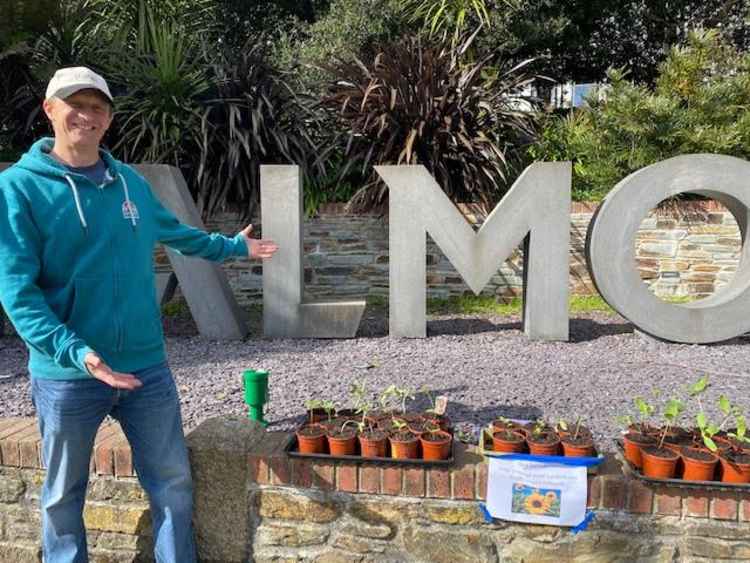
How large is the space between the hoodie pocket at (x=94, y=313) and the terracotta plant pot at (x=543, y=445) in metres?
1.36

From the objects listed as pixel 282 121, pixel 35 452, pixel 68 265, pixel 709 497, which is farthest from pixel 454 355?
pixel 282 121

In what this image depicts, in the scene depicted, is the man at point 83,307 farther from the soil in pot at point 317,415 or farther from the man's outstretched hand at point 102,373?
the soil in pot at point 317,415

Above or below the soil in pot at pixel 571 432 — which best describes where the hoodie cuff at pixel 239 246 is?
above

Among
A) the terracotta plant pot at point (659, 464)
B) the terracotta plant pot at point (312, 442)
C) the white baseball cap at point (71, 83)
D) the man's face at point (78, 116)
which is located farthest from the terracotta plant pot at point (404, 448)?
the white baseball cap at point (71, 83)

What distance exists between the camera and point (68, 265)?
67.7 inches

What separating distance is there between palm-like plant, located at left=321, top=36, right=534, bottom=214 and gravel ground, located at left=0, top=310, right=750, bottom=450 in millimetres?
1973

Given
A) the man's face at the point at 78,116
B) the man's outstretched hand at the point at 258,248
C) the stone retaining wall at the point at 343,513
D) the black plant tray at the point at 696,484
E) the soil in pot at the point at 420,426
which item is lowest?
the stone retaining wall at the point at 343,513

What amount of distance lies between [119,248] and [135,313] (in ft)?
0.64

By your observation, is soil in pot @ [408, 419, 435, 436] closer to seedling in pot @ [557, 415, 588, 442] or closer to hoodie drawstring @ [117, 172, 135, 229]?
seedling in pot @ [557, 415, 588, 442]

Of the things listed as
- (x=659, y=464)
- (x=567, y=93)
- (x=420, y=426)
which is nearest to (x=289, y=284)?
(x=420, y=426)

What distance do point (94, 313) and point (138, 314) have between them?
0.41 feet

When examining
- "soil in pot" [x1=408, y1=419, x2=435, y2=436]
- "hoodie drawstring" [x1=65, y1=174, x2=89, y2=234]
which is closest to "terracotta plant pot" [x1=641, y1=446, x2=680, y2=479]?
"soil in pot" [x1=408, y1=419, x2=435, y2=436]

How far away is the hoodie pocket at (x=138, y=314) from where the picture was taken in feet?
5.90

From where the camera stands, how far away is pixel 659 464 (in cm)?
196
